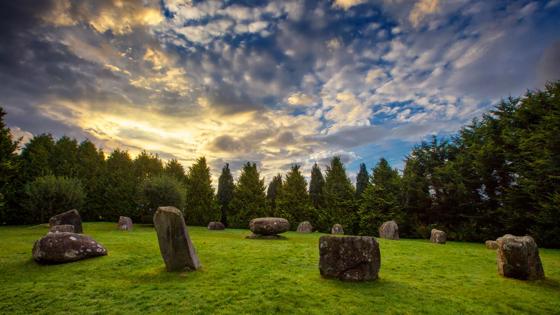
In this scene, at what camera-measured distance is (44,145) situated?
3591 cm

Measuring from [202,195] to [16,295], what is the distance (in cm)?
3310

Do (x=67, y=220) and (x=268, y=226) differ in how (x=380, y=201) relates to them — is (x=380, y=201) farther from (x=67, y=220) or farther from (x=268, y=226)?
(x=67, y=220)

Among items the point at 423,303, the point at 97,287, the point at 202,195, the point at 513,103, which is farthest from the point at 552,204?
the point at 202,195

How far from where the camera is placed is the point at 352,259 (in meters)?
7.79

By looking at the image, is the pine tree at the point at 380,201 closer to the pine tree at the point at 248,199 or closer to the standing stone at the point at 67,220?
the pine tree at the point at 248,199

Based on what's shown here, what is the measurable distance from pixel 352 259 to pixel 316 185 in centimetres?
3405

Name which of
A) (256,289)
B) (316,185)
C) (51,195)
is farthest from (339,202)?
(51,195)

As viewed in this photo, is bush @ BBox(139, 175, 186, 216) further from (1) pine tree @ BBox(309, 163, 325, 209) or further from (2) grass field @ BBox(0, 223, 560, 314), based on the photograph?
(2) grass field @ BBox(0, 223, 560, 314)

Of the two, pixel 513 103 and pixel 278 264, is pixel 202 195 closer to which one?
pixel 278 264

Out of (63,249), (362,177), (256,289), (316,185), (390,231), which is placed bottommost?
(256,289)

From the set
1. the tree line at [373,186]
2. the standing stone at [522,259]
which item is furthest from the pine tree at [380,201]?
the standing stone at [522,259]

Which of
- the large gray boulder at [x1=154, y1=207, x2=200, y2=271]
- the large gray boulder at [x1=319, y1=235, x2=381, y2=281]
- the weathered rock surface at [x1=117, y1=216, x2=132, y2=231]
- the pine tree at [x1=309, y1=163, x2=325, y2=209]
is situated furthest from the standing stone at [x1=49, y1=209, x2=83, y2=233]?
the pine tree at [x1=309, y1=163, x2=325, y2=209]

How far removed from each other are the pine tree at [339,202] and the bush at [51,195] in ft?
89.5

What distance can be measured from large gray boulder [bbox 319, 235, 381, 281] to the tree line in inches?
596
